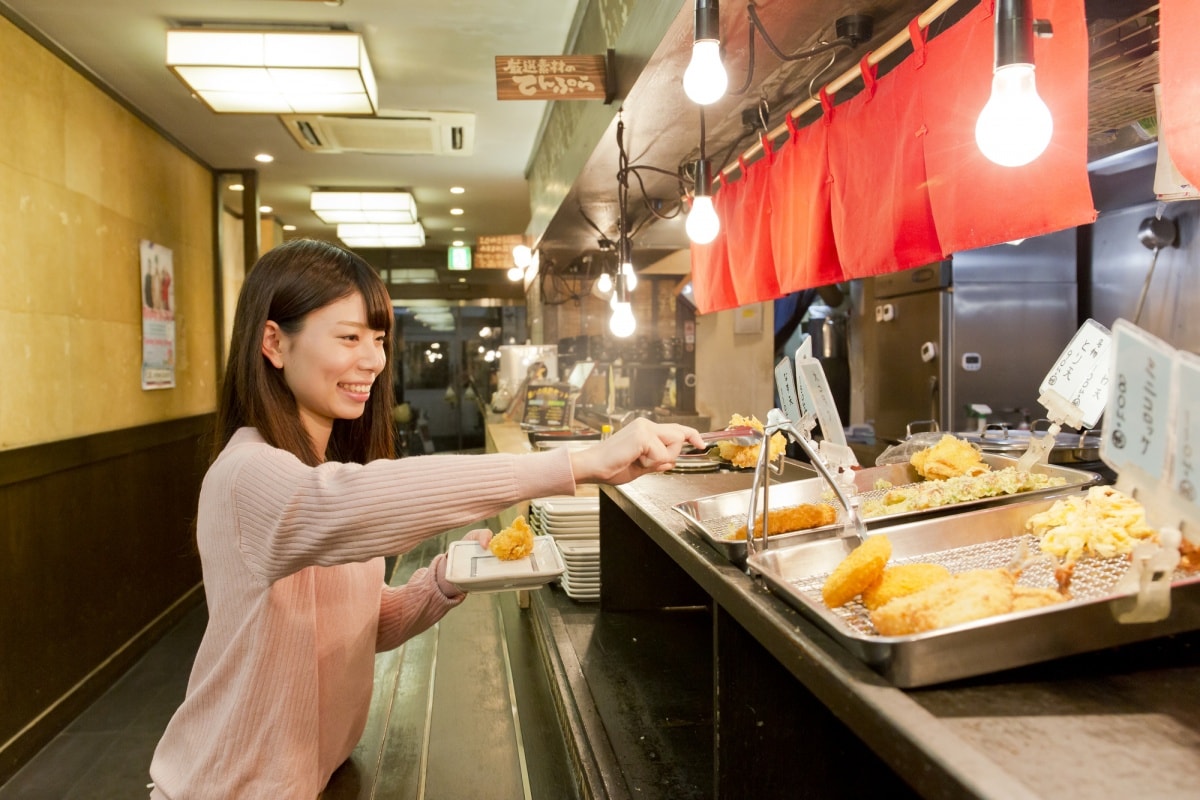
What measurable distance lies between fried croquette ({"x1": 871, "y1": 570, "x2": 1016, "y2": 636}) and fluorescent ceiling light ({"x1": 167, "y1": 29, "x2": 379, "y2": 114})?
168 inches

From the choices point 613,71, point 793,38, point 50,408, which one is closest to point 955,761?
point 793,38

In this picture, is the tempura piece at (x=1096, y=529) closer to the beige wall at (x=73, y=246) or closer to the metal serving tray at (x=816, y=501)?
the metal serving tray at (x=816, y=501)

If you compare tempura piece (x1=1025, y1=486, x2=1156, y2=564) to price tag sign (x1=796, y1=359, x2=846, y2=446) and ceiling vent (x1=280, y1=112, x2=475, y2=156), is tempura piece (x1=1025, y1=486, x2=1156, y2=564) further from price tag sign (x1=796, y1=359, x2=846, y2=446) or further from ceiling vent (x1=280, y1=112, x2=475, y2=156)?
ceiling vent (x1=280, y1=112, x2=475, y2=156)

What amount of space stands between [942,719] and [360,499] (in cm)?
91

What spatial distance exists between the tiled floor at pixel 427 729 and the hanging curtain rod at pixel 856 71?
7.63 feet

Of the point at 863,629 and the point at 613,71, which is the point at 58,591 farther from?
the point at 863,629

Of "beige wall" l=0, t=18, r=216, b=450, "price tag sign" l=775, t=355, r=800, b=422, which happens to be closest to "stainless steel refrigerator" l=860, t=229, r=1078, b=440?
"price tag sign" l=775, t=355, r=800, b=422

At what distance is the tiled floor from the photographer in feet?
7.71

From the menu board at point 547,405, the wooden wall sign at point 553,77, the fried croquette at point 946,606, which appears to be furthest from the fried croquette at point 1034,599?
the menu board at point 547,405

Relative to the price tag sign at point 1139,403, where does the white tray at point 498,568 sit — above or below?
below

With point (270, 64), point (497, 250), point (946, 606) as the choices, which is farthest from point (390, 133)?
point (946, 606)

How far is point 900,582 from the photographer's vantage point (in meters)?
1.12

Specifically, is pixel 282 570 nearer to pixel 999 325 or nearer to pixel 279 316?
pixel 279 316

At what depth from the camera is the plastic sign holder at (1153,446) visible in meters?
0.77
